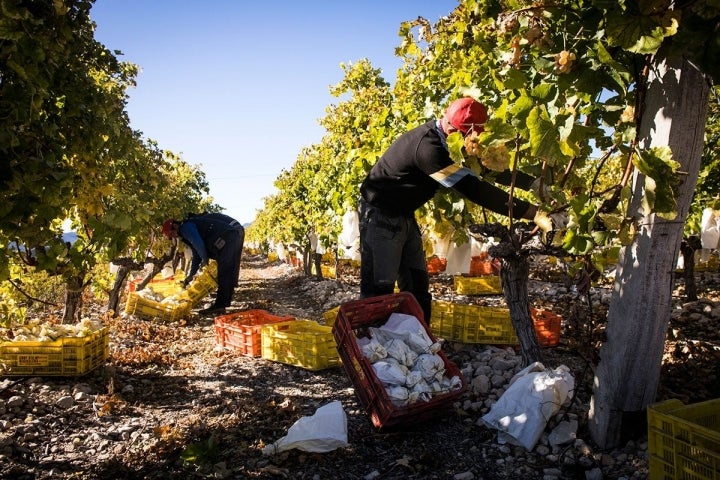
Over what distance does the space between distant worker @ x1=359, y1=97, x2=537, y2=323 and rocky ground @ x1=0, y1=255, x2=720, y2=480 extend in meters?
0.88

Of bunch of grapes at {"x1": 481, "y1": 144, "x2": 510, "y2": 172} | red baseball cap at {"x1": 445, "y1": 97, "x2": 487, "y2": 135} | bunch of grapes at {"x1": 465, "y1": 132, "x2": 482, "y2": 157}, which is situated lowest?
bunch of grapes at {"x1": 481, "y1": 144, "x2": 510, "y2": 172}

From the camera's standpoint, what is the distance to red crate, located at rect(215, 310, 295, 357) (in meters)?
5.10

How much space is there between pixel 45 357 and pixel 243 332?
6.14ft

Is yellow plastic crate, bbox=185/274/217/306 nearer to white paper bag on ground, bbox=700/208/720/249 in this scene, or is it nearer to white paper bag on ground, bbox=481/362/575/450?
white paper bag on ground, bbox=481/362/575/450

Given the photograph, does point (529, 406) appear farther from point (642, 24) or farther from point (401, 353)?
point (642, 24)

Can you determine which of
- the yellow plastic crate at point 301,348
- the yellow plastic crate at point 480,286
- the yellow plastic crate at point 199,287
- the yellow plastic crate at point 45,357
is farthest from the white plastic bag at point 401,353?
the yellow plastic crate at point 480,286

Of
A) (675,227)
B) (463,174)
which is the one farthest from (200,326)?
(675,227)

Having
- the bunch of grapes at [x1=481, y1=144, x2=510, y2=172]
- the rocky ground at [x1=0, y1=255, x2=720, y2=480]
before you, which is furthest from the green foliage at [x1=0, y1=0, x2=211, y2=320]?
the bunch of grapes at [x1=481, y1=144, x2=510, y2=172]

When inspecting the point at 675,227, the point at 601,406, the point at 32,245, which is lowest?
the point at 601,406

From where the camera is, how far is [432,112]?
500 centimetres

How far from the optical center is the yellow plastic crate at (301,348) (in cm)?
448

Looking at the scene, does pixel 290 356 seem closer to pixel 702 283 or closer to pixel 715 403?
pixel 715 403

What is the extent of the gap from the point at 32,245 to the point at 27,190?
390mm

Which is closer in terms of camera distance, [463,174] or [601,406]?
[601,406]
